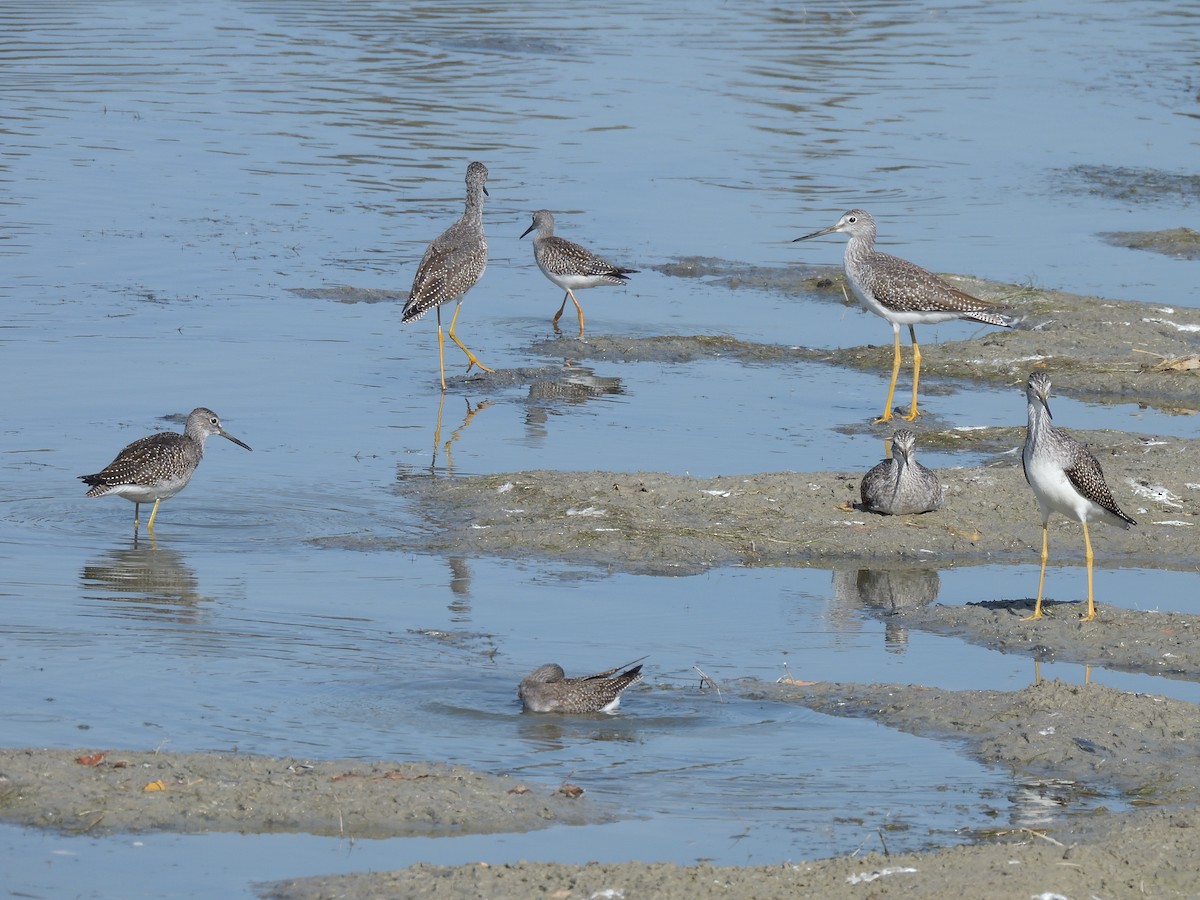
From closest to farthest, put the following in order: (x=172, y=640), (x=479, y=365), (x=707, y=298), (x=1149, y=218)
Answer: (x=172, y=640), (x=479, y=365), (x=707, y=298), (x=1149, y=218)

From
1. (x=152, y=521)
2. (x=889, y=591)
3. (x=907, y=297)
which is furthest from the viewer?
(x=907, y=297)

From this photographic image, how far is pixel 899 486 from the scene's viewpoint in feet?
40.4

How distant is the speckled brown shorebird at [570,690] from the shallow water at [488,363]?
12 centimetres

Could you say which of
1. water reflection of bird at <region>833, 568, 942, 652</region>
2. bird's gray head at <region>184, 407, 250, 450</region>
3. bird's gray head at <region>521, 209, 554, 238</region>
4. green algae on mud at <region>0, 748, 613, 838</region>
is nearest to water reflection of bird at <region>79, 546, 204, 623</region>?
bird's gray head at <region>184, 407, 250, 450</region>

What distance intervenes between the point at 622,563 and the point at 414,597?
4.85 ft

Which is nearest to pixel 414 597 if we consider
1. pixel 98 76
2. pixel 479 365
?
pixel 479 365

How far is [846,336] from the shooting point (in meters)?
18.9

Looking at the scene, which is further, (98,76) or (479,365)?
(98,76)

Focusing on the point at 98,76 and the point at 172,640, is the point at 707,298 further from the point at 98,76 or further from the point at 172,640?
the point at 98,76

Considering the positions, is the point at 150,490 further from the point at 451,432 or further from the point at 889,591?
the point at 889,591

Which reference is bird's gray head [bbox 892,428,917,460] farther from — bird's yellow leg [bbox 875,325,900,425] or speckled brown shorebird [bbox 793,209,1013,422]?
speckled brown shorebird [bbox 793,209,1013,422]

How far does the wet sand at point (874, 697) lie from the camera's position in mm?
7109

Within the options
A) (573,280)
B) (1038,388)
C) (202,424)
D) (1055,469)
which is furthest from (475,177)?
(1055,469)

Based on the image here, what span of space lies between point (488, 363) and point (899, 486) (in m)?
5.94
